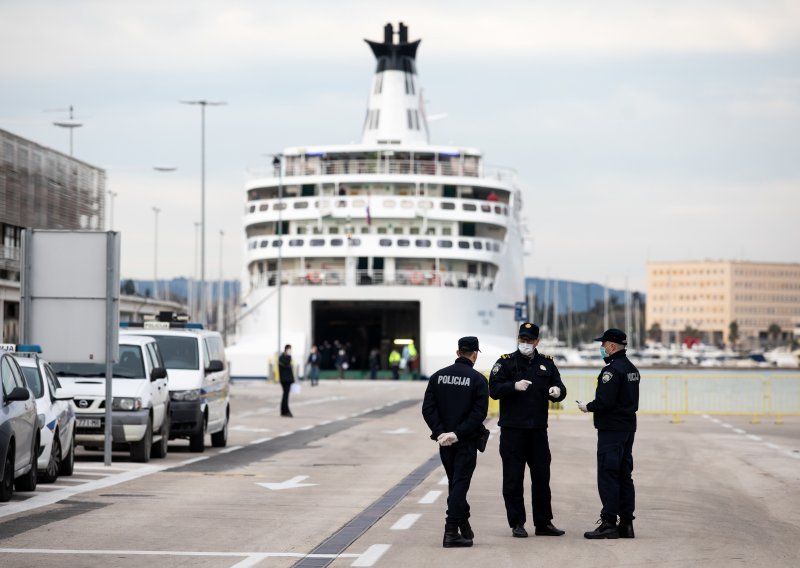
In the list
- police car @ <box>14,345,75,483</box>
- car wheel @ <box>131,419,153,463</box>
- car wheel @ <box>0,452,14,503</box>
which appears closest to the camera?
car wheel @ <box>0,452,14,503</box>

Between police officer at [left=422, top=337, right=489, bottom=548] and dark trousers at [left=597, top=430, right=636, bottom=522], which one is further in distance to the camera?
dark trousers at [left=597, top=430, right=636, bottom=522]

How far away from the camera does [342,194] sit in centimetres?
7462

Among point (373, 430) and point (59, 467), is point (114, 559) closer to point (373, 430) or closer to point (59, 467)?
point (59, 467)

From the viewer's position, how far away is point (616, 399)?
12.1 metres

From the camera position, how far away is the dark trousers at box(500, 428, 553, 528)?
39.2 feet

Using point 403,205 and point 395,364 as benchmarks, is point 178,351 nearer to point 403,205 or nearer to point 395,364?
point 395,364

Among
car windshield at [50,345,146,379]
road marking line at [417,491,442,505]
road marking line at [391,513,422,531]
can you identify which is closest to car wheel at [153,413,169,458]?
car windshield at [50,345,146,379]

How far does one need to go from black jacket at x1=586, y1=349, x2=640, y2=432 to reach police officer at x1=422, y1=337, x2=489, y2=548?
1004 mm

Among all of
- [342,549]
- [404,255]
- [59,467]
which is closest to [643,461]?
[59,467]

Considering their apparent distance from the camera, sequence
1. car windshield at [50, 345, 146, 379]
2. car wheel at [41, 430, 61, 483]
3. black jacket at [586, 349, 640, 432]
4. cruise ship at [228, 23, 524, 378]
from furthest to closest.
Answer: cruise ship at [228, 23, 524, 378] < car windshield at [50, 345, 146, 379] < car wheel at [41, 430, 61, 483] < black jacket at [586, 349, 640, 432]

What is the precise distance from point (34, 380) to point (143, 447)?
3.89m

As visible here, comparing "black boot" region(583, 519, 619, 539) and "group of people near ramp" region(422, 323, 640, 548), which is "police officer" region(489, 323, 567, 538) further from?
"black boot" region(583, 519, 619, 539)

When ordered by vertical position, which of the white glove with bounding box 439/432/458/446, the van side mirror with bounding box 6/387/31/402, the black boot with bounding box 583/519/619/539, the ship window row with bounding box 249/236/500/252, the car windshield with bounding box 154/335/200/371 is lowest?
the black boot with bounding box 583/519/619/539

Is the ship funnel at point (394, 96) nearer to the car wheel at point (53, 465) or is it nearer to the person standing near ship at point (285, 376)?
the person standing near ship at point (285, 376)
